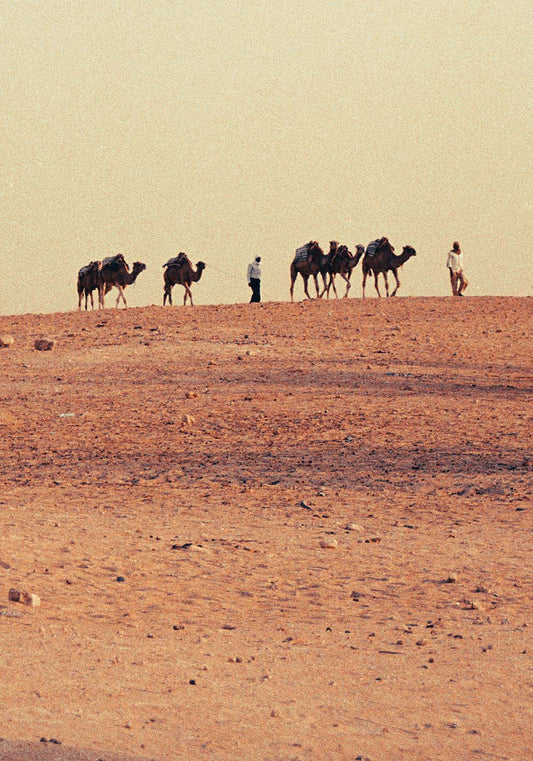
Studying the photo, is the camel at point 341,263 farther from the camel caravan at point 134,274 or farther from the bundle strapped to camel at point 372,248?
the camel caravan at point 134,274

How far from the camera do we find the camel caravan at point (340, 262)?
32.4 metres

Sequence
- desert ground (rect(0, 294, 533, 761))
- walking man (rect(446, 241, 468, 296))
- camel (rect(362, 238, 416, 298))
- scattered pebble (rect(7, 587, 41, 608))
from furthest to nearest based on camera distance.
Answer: camel (rect(362, 238, 416, 298)), walking man (rect(446, 241, 468, 296)), scattered pebble (rect(7, 587, 41, 608)), desert ground (rect(0, 294, 533, 761))

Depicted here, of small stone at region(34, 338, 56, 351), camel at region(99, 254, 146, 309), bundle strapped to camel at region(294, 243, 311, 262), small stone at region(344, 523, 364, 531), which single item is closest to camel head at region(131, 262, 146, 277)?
camel at region(99, 254, 146, 309)

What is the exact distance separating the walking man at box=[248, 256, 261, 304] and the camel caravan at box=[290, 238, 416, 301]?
7.04ft

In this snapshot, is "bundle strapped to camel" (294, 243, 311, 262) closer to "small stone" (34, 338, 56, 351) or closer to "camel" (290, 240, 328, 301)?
"camel" (290, 240, 328, 301)

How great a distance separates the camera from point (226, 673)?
224 inches

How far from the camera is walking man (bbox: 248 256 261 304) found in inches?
1205

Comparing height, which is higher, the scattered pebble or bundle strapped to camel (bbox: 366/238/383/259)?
bundle strapped to camel (bbox: 366/238/383/259)

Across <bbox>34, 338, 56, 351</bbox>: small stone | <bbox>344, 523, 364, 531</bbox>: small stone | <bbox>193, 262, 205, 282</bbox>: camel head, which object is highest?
<bbox>193, 262, 205, 282</bbox>: camel head

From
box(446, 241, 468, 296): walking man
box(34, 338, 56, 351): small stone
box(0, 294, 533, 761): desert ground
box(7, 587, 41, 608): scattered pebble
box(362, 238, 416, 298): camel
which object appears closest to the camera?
box(0, 294, 533, 761): desert ground

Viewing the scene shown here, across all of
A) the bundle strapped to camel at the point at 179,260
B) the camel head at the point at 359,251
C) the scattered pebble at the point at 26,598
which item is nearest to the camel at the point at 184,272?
the bundle strapped to camel at the point at 179,260

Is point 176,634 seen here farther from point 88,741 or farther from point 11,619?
point 88,741

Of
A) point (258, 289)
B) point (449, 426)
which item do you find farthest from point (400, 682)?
point (258, 289)

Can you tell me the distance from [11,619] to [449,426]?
28.7 feet
